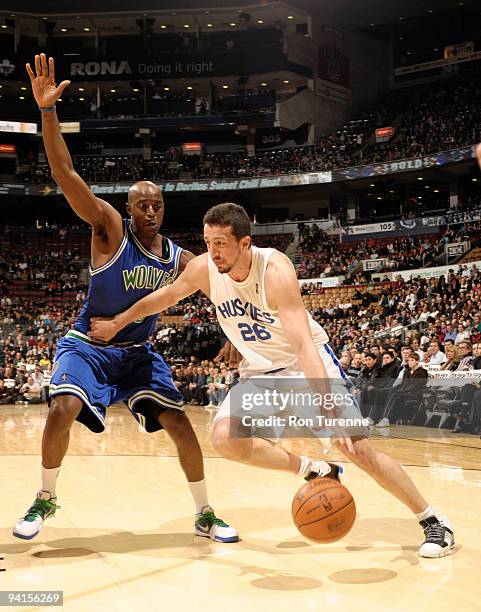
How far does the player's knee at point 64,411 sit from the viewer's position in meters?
4.05

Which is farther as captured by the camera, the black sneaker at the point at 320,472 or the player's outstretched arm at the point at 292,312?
the black sneaker at the point at 320,472

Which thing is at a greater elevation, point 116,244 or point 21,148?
point 21,148

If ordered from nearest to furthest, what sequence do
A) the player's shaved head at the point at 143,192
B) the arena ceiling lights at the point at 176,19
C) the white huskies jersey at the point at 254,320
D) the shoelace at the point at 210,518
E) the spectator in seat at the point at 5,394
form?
1. the white huskies jersey at the point at 254,320
2. the shoelace at the point at 210,518
3. the player's shaved head at the point at 143,192
4. the spectator in seat at the point at 5,394
5. the arena ceiling lights at the point at 176,19

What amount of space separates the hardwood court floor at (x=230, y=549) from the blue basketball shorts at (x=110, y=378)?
30.3 inches

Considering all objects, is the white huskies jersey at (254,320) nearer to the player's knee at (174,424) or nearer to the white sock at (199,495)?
the player's knee at (174,424)

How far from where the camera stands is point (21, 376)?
19.5 meters

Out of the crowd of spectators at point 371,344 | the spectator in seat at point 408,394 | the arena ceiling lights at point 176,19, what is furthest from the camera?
the arena ceiling lights at point 176,19

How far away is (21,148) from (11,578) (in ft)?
122

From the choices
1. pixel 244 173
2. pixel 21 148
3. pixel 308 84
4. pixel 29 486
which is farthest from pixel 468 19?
pixel 29 486

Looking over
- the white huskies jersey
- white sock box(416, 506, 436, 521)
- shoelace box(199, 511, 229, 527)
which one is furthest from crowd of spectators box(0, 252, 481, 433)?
the white huskies jersey

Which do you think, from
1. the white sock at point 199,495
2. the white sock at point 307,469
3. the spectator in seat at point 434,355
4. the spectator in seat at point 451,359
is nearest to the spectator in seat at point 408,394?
the spectator in seat at point 451,359

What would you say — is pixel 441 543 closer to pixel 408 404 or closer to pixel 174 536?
pixel 174 536

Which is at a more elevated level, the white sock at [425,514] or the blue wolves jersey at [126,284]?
the blue wolves jersey at [126,284]

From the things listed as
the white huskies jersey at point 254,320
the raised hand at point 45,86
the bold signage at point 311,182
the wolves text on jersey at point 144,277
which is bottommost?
the white huskies jersey at point 254,320
